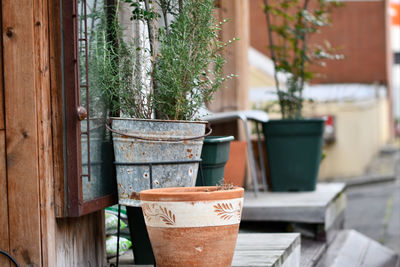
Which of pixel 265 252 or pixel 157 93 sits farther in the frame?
pixel 265 252

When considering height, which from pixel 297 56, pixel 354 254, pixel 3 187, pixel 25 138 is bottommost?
pixel 354 254

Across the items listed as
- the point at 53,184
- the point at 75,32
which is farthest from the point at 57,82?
the point at 53,184

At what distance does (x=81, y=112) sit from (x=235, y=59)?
3809 millimetres

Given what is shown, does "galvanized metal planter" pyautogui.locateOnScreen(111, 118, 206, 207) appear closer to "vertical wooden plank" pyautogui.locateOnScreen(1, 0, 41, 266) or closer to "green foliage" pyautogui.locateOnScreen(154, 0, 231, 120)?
"green foliage" pyautogui.locateOnScreen(154, 0, 231, 120)

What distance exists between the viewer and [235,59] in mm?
6059

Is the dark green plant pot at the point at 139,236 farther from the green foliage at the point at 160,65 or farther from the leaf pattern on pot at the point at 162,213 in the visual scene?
the leaf pattern on pot at the point at 162,213

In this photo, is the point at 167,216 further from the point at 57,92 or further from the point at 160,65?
the point at 160,65

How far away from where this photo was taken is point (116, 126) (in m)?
2.56

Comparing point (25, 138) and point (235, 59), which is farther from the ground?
point (235, 59)

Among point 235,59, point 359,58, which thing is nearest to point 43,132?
point 235,59

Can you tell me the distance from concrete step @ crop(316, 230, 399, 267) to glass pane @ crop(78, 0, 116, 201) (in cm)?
183

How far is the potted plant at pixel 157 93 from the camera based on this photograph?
8.32 ft

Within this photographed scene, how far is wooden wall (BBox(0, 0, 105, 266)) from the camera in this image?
2.27 m

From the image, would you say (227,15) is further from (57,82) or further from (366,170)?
(366,170)
